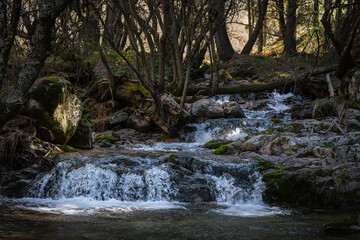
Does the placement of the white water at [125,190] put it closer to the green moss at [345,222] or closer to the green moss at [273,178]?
the green moss at [273,178]

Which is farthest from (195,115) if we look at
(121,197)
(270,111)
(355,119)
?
(121,197)

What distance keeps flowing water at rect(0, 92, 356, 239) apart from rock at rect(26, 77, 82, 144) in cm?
97

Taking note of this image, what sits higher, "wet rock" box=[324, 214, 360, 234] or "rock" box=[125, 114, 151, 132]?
"rock" box=[125, 114, 151, 132]

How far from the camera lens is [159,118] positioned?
10883 millimetres

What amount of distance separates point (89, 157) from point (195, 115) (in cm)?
539

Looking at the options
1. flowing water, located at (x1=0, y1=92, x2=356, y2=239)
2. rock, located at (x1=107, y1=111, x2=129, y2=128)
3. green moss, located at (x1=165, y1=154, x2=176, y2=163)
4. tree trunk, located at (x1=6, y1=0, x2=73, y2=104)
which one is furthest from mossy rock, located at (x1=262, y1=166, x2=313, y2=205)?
rock, located at (x1=107, y1=111, x2=129, y2=128)

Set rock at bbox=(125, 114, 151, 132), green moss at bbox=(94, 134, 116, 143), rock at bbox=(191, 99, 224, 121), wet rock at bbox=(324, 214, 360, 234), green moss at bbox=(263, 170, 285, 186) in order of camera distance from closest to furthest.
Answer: wet rock at bbox=(324, 214, 360, 234) → green moss at bbox=(263, 170, 285, 186) → green moss at bbox=(94, 134, 116, 143) → rock at bbox=(125, 114, 151, 132) → rock at bbox=(191, 99, 224, 121)

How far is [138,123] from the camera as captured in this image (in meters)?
11.5

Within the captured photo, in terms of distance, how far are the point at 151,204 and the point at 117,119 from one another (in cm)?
667

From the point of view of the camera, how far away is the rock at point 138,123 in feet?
37.4

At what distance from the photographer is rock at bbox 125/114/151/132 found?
449 inches

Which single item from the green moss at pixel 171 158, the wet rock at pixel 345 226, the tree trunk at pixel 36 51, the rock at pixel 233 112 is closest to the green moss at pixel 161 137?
the rock at pixel 233 112

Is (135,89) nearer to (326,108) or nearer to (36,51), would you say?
(326,108)

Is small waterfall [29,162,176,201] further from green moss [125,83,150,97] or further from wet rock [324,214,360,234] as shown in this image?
green moss [125,83,150,97]
